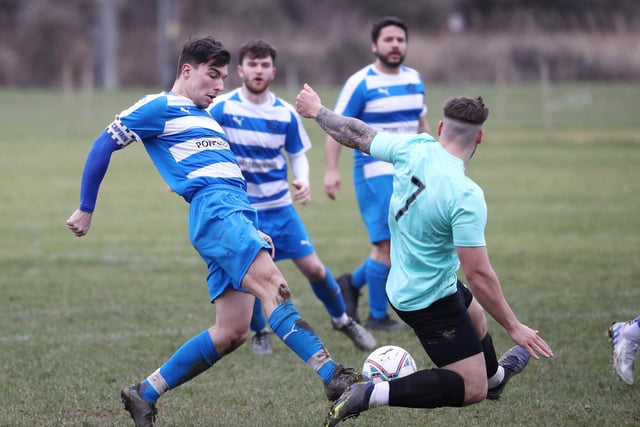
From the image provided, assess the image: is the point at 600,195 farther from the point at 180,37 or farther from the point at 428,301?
the point at 180,37

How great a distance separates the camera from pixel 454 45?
32562 mm

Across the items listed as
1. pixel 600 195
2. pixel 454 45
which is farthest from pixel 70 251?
pixel 454 45

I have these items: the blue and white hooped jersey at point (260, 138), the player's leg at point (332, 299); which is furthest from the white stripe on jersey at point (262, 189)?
the player's leg at point (332, 299)

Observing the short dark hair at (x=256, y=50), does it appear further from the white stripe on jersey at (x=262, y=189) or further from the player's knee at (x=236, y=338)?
the player's knee at (x=236, y=338)

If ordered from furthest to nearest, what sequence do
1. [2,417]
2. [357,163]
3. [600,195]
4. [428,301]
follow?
1. [600,195]
2. [357,163]
3. [2,417]
4. [428,301]

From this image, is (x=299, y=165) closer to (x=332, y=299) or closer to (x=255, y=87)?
(x=255, y=87)

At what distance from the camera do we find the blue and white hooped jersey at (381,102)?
737 centimetres

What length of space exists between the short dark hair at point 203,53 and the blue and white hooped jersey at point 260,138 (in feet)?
5.40

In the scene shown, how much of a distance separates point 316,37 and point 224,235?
1328 inches

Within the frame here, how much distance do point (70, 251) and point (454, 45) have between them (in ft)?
79.4

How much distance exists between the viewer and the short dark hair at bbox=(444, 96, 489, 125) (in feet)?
14.0

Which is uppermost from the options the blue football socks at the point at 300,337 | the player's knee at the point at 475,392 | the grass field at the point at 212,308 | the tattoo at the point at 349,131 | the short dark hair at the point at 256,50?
the short dark hair at the point at 256,50

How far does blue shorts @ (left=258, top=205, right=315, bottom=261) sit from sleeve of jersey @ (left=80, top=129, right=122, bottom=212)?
2.03 meters

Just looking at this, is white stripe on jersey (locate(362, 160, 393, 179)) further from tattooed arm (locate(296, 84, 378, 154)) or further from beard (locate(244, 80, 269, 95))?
tattooed arm (locate(296, 84, 378, 154))
